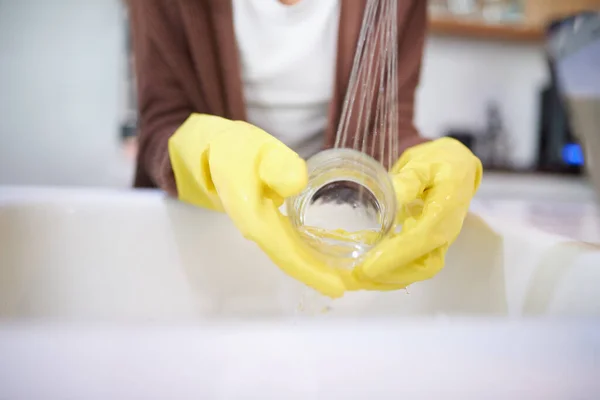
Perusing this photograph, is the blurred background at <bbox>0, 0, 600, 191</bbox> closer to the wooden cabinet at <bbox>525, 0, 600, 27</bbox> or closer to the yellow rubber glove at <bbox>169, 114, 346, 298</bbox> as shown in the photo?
the wooden cabinet at <bbox>525, 0, 600, 27</bbox>

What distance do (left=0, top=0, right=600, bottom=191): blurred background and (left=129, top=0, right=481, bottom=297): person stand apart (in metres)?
0.14

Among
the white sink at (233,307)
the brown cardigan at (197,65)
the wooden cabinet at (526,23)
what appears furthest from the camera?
the wooden cabinet at (526,23)

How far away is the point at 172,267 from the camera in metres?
0.36

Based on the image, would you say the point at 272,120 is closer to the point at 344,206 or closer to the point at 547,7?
the point at 344,206

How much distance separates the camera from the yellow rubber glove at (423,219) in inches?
9.3

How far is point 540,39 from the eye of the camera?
102 centimetres

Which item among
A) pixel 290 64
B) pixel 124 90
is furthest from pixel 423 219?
pixel 124 90

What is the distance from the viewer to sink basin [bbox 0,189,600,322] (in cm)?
33

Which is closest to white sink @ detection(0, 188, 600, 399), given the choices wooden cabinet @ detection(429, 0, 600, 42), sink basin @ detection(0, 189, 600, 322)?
sink basin @ detection(0, 189, 600, 322)

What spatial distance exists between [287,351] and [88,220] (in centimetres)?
28

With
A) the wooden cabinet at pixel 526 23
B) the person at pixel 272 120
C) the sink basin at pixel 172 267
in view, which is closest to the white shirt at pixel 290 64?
the person at pixel 272 120

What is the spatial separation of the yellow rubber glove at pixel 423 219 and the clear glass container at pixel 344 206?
0.04 ft

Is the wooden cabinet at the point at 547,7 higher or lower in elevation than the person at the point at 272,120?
lower

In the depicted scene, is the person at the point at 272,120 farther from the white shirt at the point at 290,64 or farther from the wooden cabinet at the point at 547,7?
the wooden cabinet at the point at 547,7
